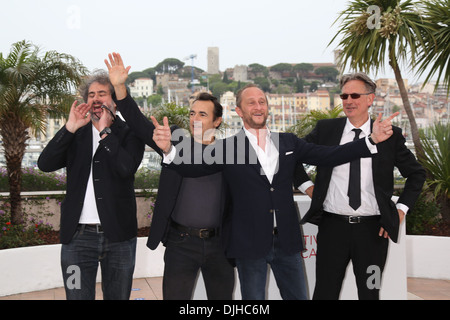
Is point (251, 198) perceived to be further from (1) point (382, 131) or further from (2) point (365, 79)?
(2) point (365, 79)

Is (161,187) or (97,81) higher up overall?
(97,81)

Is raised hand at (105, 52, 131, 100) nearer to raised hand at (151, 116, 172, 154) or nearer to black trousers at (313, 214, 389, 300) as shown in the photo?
raised hand at (151, 116, 172, 154)

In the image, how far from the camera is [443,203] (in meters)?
7.97

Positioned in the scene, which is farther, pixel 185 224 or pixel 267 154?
pixel 267 154

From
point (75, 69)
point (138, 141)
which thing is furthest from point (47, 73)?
point (138, 141)

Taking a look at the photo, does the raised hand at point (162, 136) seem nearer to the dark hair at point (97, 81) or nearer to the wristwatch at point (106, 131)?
the wristwatch at point (106, 131)

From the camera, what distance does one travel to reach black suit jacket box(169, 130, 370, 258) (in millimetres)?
3170

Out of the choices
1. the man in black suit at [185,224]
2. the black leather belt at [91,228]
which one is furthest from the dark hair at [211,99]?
the black leather belt at [91,228]

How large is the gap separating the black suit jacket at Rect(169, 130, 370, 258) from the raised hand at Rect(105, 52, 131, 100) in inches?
20.8

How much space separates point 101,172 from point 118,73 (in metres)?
0.66

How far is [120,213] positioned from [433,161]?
19.6ft

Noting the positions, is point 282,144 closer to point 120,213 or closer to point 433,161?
point 120,213

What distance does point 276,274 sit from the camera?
3316 mm

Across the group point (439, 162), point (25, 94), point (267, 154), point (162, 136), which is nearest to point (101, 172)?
point (162, 136)
